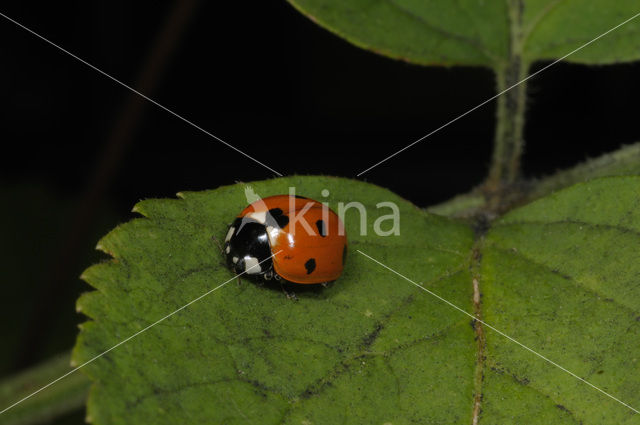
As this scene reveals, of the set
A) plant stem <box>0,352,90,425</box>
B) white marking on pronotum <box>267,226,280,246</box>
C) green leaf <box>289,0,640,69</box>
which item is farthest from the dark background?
white marking on pronotum <box>267,226,280,246</box>

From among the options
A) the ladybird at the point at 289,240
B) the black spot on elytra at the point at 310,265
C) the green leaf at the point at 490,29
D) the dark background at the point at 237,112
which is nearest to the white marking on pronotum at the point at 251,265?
the ladybird at the point at 289,240

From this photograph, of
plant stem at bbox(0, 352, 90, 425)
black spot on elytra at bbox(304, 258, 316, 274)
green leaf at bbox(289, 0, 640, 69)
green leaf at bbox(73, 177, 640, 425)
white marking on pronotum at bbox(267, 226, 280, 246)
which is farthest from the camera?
plant stem at bbox(0, 352, 90, 425)

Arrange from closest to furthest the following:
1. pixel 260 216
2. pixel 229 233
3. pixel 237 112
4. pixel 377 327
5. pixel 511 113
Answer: pixel 377 327 < pixel 229 233 < pixel 260 216 < pixel 511 113 < pixel 237 112

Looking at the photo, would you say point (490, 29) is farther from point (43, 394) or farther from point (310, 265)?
point (43, 394)

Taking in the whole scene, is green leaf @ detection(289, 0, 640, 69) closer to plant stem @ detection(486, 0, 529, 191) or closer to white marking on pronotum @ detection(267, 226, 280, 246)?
plant stem @ detection(486, 0, 529, 191)

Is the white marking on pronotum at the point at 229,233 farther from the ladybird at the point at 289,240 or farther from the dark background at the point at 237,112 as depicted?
the dark background at the point at 237,112

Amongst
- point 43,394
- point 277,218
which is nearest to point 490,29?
point 277,218
